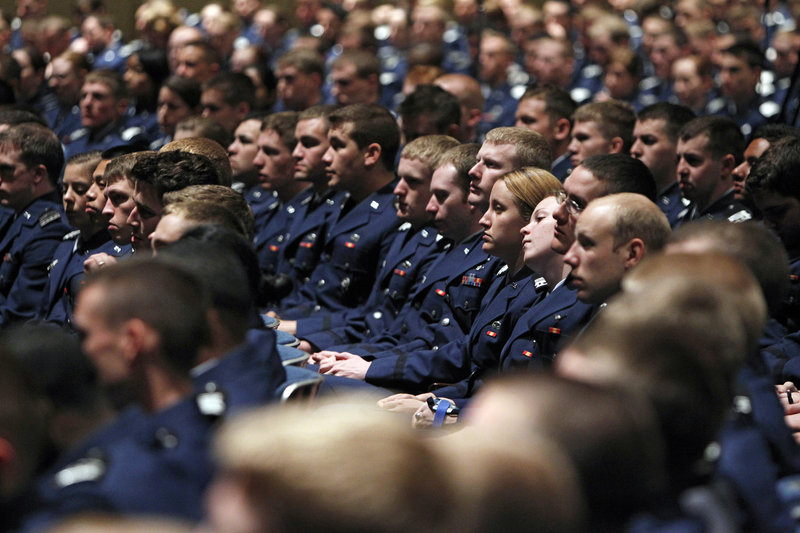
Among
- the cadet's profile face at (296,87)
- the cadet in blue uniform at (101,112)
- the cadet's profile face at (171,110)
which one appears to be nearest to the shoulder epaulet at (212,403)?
the cadet's profile face at (171,110)

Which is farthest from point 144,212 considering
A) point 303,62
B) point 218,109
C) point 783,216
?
point 303,62

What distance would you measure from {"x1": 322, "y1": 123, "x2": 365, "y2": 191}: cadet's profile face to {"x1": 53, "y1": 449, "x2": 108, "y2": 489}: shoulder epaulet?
2.98m

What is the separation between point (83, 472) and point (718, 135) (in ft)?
10.6

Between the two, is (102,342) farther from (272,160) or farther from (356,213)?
(272,160)

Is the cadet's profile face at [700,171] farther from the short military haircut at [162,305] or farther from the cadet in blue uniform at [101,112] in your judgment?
the cadet in blue uniform at [101,112]

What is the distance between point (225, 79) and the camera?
6.28 meters

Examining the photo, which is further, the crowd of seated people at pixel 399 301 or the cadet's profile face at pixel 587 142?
the cadet's profile face at pixel 587 142

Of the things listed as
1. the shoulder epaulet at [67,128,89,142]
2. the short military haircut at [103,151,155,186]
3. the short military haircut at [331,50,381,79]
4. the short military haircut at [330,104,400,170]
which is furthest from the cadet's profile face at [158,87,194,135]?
the short military haircut at [103,151,155,186]

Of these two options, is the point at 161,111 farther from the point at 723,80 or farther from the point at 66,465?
the point at 66,465

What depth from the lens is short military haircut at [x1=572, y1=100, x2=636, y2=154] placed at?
5027mm

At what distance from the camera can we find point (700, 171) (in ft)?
14.4

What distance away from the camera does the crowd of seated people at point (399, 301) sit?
1356 mm

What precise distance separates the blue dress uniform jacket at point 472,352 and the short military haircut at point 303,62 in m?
3.40

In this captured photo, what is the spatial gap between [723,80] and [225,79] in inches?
114
